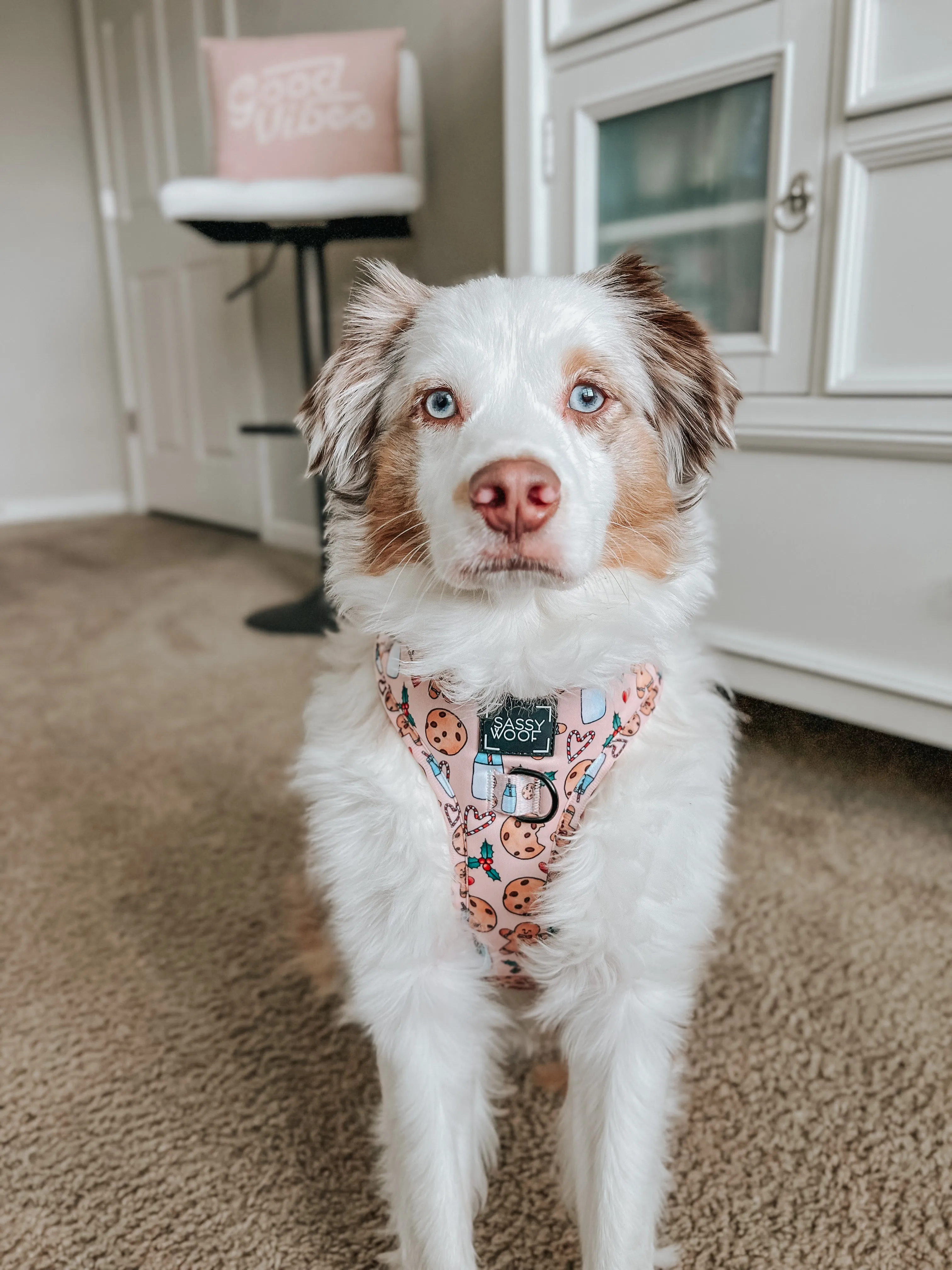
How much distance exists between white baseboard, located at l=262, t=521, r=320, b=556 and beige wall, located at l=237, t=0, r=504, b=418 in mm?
820

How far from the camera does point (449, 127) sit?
267 centimetres

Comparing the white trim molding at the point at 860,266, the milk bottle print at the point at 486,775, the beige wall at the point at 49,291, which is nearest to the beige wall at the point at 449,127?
the white trim molding at the point at 860,266

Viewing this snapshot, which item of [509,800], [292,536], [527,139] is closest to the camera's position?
[509,800]

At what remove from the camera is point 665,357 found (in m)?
0.88

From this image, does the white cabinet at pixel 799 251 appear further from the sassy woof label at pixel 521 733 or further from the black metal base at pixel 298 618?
the black metal base at pixel 298 618

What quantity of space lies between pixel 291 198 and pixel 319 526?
0.92 m

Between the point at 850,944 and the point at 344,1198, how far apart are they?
0.72 meters

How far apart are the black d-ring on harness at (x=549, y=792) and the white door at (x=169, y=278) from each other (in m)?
3.29

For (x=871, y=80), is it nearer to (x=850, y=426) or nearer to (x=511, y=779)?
(x=850, y=426)

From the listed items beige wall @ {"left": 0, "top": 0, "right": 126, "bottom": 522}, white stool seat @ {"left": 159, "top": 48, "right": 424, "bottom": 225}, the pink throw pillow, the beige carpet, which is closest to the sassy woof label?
the beige carpet

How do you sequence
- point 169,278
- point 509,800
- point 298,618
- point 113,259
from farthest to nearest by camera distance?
point 113,259 → point 169,278 → point 298,618 → point 509,800

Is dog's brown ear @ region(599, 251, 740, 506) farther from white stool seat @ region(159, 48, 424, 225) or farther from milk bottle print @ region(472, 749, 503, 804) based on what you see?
white stool seat @ region(159, 48, 424, 225)

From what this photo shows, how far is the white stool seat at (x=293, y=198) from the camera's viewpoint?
2143 mm

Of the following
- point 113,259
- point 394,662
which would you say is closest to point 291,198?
point 394,662
